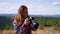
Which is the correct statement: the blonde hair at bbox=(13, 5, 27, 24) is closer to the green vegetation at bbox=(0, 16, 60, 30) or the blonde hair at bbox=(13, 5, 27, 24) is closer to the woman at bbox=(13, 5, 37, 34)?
the woman at bbox=(13, 5, 37, 34)

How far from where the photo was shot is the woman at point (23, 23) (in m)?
1.23

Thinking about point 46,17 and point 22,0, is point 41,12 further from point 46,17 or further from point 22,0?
point 22,0

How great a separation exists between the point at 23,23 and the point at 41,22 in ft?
0.68

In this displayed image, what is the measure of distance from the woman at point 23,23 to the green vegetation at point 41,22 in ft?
0.30

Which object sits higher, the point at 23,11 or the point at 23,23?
the point at 23,11

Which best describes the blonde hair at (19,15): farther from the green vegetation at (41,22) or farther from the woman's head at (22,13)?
the green vegetation at (41,22)

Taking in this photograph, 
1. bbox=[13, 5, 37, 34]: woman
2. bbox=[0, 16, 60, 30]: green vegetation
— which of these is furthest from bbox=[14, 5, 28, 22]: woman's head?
bbox=[0, 16, 60, 30]: green vegetation

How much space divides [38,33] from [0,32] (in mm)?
423

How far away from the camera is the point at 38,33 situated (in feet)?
4.25

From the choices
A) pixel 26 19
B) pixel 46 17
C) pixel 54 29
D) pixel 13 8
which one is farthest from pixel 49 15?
pixel 13 8

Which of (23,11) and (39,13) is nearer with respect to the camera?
(23,11)

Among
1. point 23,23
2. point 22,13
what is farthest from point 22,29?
point 22,13

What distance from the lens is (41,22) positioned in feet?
4.34

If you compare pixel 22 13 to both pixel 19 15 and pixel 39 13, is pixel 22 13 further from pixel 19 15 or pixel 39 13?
pixel 39 13
